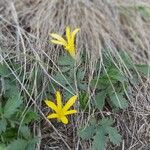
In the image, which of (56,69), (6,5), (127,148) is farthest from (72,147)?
(6,5)

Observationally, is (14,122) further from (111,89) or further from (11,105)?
(111,89)

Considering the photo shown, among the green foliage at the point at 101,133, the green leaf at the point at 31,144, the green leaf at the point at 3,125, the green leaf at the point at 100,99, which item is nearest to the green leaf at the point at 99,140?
the green foliage at the point at 101,133

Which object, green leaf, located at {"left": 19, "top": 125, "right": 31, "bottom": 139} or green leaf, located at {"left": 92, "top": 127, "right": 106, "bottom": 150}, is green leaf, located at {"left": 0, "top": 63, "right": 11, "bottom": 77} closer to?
green leaf, located at {"left": 19, "top": 125, "right": 31, "bottom": 139}

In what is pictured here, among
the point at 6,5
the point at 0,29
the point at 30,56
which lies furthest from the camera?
the point at 6,5

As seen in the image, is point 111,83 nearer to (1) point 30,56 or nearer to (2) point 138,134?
(2) point 138,134

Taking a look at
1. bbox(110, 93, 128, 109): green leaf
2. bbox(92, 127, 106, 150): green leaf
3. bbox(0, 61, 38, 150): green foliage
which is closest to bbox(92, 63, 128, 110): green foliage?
bbox(110, 93, 128, 109): green leaf

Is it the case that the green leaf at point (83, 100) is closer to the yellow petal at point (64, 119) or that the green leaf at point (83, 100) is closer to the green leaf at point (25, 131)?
the yellow petal at point (64, 119)

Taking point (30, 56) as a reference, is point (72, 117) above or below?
below
